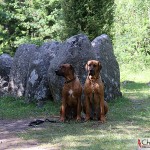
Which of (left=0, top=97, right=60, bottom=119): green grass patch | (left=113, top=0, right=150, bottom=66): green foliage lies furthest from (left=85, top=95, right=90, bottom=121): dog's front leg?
(left=113, top=0, right=150, bottom=66): green foliage

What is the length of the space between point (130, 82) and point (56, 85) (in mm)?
4980

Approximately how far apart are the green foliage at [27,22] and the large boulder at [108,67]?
10.8 metres

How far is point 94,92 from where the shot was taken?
8172 millimetres

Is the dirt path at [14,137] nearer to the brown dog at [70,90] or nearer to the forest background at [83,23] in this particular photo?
the brown dog at [70,90]

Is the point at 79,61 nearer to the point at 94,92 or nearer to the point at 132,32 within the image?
the point at 94,92

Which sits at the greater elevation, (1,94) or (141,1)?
(141,1)

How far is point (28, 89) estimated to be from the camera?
1109 cm

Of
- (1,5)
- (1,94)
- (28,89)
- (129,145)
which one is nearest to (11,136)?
(129,145)

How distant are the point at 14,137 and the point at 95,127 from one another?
1576 millimetres

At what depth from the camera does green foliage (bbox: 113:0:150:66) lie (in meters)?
18.8

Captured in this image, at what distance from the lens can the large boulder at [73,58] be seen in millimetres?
10172

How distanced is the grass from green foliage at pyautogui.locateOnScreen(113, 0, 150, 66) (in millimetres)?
7053

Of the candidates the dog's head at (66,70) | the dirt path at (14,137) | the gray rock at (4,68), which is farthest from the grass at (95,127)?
the gray rock at (4,68)

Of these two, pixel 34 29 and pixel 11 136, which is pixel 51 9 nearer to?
pixel 34 29
